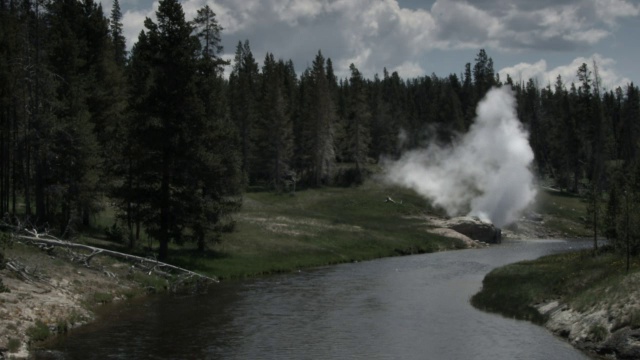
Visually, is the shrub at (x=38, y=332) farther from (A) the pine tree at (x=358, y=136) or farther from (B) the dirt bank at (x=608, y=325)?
(A) the pine tree at (x=358, y=136)

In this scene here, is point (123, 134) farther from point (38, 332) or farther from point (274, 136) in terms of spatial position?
point (274, 136)

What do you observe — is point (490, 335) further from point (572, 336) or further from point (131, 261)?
point (131, 261)

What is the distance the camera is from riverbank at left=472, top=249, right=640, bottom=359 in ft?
89.1

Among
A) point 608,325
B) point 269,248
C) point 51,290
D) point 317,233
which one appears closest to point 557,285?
point 608,325

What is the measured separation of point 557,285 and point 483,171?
76.7 metres

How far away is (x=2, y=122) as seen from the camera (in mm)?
52844

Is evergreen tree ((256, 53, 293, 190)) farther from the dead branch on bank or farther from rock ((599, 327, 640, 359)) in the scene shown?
rock ((599, 327, 640, 359))

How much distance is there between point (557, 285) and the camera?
37.9 m

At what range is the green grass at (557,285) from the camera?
31.6 metres

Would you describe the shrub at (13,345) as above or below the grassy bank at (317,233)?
below

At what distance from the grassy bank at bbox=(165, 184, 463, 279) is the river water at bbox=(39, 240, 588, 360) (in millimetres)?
6749

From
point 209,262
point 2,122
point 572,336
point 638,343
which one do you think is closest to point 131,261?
point 209,262

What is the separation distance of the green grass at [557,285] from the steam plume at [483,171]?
5704 centimetres

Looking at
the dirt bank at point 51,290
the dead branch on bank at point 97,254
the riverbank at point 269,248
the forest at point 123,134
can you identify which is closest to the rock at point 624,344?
the forest at point 123,134
